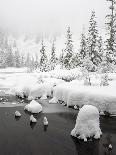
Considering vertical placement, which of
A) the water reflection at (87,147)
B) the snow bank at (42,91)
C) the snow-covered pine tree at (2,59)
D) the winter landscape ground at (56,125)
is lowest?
the water reflection at (87,147)

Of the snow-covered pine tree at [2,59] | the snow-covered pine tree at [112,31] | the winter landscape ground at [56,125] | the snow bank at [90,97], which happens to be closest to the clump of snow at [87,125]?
the winter landscape ground at [56,125]

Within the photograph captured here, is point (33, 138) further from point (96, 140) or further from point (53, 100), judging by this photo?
point (53, 100)

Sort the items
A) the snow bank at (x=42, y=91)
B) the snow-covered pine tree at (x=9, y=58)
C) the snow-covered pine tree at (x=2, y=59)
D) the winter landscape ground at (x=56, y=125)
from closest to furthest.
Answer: the winter landscape ground at (x=56, y=125), the snow bank at (x=42, y=91), the snow-covered pine tree at (x=2, y=59), the snow-covered pine tree at (x=9, y=58)

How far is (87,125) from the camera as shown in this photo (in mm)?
12906

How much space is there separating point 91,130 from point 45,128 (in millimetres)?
3089

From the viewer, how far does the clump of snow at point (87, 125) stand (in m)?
12.8

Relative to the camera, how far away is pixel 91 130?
12.9 m

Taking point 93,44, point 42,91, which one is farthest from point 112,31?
point 42,91

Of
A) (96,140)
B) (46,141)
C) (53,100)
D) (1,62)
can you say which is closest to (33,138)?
(46,141)

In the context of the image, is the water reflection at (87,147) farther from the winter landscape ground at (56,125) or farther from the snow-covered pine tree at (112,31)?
the snow-covered pine tree at (112,31)

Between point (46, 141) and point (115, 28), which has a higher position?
point (115, 28)

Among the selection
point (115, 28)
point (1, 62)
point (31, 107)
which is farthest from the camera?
point (1, 62)

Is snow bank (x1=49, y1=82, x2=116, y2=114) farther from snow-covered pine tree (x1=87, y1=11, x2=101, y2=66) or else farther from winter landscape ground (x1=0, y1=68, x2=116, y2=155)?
snow-covered pine tree (x1=87, y1=11, x2=101, y2=66)

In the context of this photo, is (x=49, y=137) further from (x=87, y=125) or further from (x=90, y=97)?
(x=90, y=97)
